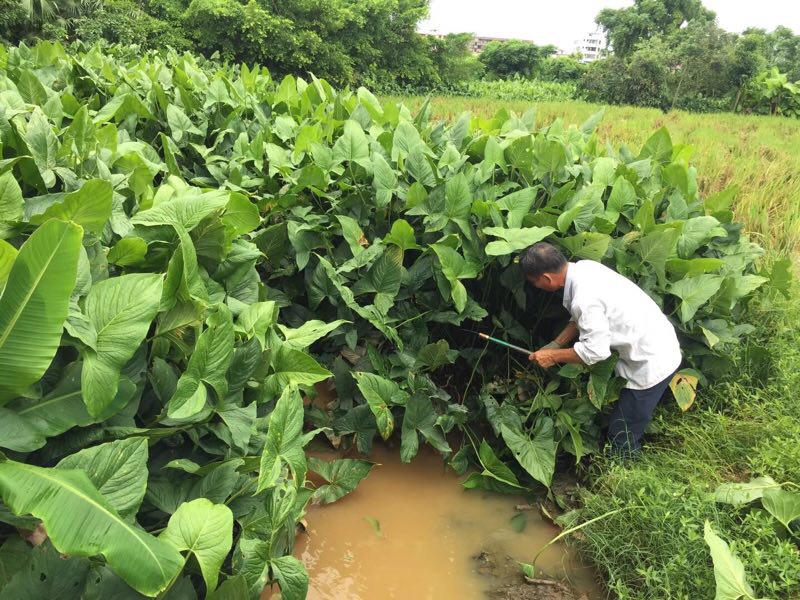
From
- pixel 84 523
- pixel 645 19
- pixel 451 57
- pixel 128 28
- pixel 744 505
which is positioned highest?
pixel 645 19

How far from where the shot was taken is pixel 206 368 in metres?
1.39

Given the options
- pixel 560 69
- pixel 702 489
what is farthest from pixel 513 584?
pixel 560 69

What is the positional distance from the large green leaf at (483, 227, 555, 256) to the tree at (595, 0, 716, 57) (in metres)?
26.1

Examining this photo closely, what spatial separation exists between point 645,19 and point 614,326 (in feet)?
88.1

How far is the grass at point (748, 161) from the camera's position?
4.31 metres

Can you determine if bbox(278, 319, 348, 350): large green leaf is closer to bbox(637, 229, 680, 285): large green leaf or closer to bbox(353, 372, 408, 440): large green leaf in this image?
bbox(353, 372, 408, 440): large green leaf

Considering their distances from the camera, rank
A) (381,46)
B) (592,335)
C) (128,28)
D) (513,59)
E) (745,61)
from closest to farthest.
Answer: (592,335)
(128,28)
(745,61)
(381,46)
(513,59)

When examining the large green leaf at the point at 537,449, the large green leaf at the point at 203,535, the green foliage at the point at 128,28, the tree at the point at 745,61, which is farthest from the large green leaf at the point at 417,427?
the tree at the point at 745,61

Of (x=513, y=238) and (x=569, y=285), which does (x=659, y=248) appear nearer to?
(x=569, y=285)

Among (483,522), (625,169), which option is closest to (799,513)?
(483,522)

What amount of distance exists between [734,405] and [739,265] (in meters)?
0.75

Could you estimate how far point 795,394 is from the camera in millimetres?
2773

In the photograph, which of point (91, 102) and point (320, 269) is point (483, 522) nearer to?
point (320, 269)

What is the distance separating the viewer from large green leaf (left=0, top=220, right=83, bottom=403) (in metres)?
0.99
